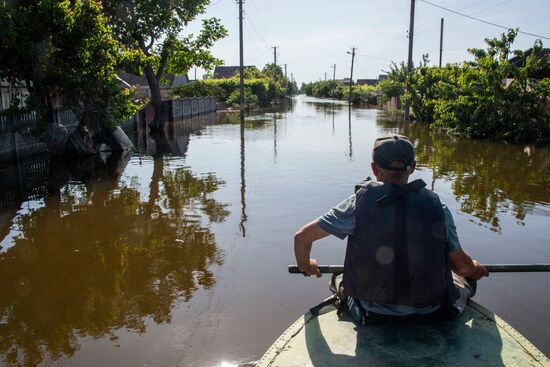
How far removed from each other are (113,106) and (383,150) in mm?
14366

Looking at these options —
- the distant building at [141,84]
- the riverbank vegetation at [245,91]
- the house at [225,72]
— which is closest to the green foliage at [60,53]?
the distant building at [141,84]

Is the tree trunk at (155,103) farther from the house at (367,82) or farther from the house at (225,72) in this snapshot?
the house at (367,82)

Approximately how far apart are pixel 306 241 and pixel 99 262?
4302 mm

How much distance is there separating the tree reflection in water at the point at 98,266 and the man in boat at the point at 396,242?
8.61 feet

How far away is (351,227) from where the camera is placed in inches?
103

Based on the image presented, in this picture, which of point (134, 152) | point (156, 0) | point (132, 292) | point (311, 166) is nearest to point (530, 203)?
point (311, 166)

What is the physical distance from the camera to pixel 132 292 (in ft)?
17.3

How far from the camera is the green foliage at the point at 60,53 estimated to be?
12227 mm

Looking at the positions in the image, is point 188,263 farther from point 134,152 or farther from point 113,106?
point 134,152

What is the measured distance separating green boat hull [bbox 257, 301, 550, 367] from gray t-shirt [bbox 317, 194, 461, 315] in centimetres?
8

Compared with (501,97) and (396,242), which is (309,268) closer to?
(396,242)

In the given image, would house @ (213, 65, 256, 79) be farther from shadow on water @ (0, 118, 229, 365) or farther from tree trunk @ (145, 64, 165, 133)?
shadow on water @ (0, 118, 229, 365)

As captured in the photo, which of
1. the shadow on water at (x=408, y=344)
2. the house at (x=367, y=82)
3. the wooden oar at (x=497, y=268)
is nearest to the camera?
the shadow on water at (x=408, y=344)

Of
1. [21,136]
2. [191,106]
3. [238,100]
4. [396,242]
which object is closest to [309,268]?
[396,242]
